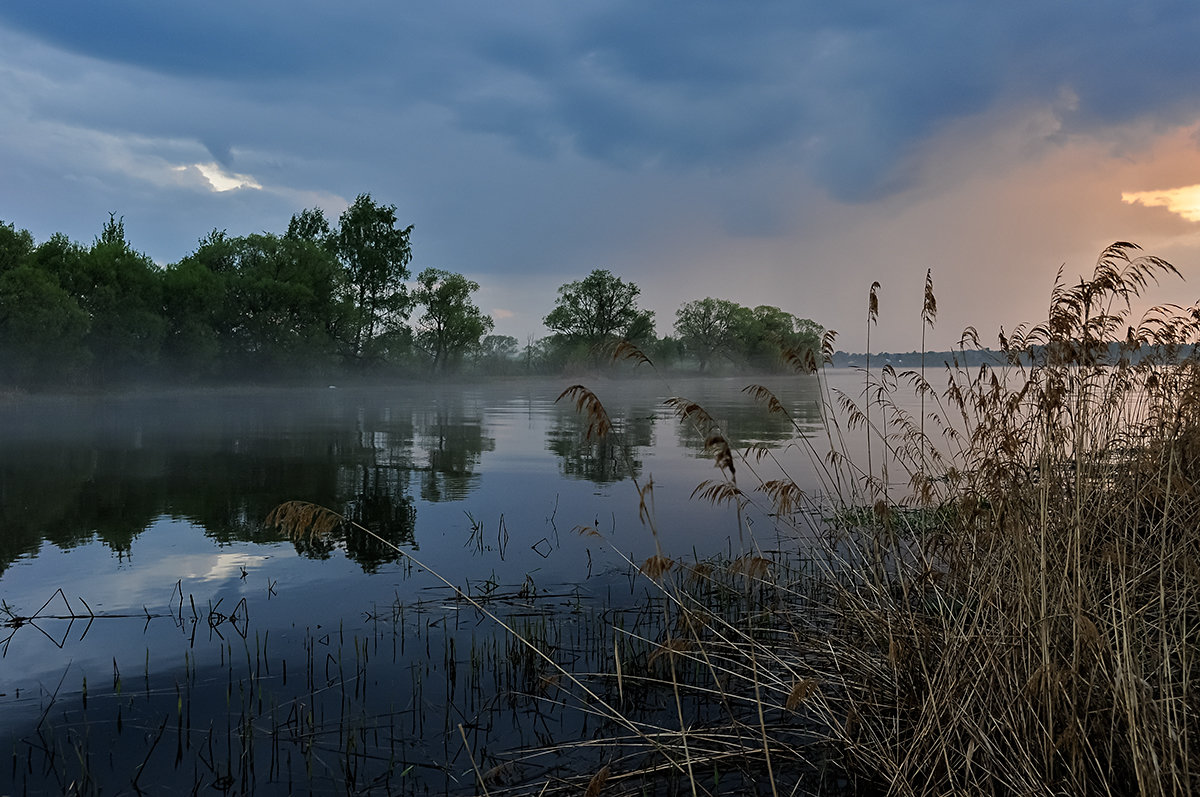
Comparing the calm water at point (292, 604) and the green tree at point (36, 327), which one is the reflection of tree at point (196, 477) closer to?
the calm water at point (292, 604)

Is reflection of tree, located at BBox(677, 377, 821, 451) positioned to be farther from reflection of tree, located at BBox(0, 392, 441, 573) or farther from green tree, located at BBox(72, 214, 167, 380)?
green tree, located at BBox(72, 214, 167, 380)

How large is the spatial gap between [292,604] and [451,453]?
15410 millimetres

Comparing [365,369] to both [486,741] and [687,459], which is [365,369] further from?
[486,741]

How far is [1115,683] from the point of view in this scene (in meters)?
3.18

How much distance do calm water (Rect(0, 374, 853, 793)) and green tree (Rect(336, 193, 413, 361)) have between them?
54.2 meters

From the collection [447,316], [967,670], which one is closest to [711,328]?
[447,316]

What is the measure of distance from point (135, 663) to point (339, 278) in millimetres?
65066

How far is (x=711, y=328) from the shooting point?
443 ft

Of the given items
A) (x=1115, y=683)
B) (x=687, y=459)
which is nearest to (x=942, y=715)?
(x=1115, y=683)

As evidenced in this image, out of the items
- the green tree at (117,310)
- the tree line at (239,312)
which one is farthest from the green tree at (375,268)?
the green tree at (117,310)

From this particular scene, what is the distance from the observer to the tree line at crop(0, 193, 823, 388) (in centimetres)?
4438

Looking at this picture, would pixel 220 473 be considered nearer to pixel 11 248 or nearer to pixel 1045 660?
pixel 1045 660

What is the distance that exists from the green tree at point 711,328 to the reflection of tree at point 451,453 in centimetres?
9793

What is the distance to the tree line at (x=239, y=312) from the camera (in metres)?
44.4
